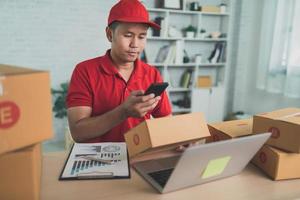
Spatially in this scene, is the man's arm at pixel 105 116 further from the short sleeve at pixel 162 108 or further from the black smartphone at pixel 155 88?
the short sleeve at pixel 162 108

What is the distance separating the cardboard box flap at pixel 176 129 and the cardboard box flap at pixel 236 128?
17 cm

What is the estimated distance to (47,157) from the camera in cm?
117

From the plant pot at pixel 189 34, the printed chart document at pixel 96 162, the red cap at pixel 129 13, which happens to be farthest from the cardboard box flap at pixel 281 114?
the plant pot at pixel 189 34

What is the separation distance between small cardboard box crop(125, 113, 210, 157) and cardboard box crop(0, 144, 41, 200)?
335mm

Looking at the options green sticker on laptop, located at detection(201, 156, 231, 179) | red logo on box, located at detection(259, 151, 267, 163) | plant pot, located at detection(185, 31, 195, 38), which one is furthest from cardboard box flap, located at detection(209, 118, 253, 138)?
plant pot, located at detection(185, 31, 195, 38)

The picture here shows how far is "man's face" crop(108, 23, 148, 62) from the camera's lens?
4.57 feet

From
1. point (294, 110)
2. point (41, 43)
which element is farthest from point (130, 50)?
point (41, 43)

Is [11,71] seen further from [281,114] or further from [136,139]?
[281,114]

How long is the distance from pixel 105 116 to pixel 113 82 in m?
0.28

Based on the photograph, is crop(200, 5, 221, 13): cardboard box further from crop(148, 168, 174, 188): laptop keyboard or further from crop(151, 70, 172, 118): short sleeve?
crop(148, 168, 174, 188): laptop keyboard

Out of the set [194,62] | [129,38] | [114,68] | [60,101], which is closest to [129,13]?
[129,38]

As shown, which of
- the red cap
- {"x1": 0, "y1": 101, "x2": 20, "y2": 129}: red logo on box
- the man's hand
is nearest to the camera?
{"x1": 0, "y1": 101, "x2": 20, "y2": 129}: red logo on box

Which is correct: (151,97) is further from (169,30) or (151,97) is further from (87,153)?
(169,30)

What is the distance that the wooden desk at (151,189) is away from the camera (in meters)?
0.90
